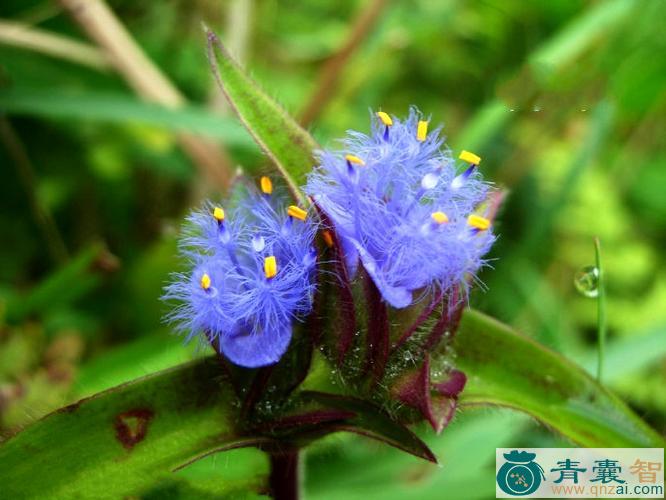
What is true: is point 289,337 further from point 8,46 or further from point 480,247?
point 8,46

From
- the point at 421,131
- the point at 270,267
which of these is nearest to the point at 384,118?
the point at 421,131

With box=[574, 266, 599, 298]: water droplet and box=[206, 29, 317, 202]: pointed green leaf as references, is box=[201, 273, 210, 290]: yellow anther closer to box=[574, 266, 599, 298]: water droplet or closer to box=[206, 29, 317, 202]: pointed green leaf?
box=[206, 29, 317, 202]: pointed green leaf

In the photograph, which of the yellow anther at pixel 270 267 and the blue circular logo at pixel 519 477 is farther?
the blue circular logo at pixel 519 477

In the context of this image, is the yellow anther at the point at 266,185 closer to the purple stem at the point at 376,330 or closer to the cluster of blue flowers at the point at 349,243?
the cluster of blue flowers at the point at 349,243

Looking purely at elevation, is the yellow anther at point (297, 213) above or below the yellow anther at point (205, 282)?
above

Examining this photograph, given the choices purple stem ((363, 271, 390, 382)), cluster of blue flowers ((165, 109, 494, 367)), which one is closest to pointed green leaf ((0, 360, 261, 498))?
cluster of blue flowers ((165, 109, 494, 367))

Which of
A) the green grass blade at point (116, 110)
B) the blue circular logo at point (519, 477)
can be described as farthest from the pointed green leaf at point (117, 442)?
the green grass blade at point (116, 110)
